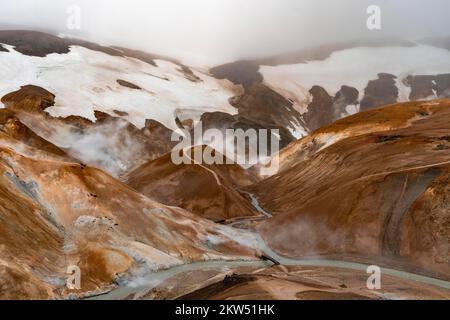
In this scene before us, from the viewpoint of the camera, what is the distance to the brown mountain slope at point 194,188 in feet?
333

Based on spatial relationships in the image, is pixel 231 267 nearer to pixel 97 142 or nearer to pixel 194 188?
pixel 194 188

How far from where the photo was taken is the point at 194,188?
11038 centimetres

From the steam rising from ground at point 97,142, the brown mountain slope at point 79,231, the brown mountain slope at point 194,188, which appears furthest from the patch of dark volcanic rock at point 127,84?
the brown mountain slope at point 79,231

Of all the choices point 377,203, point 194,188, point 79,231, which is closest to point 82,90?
point 194,188

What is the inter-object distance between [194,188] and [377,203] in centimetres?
4466

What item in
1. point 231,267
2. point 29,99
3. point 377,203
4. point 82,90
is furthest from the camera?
point 82,90

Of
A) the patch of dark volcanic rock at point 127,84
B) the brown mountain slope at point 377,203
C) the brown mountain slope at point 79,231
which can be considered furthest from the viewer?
the patch of dark volcanic rock at point 127,84

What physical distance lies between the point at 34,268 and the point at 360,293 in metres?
A: 27.4

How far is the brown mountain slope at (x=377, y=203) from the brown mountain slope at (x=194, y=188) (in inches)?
299

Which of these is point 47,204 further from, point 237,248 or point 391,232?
point 391,232

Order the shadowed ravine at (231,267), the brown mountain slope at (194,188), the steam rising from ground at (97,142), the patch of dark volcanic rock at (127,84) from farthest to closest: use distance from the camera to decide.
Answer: the patch of dark volcanic rock at (127,84) → the steam rising from ground at (97,142) → the brown mountain slope at (194,188) → the shadowed ravine at (231,267)

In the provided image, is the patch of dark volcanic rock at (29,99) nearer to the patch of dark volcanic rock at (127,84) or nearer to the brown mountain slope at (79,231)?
the patch of dark volcanic rock at (127,84)

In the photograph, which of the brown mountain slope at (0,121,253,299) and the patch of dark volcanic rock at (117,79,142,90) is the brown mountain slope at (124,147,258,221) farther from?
the patch of dark volcanic rock at (117,79,142,90)
